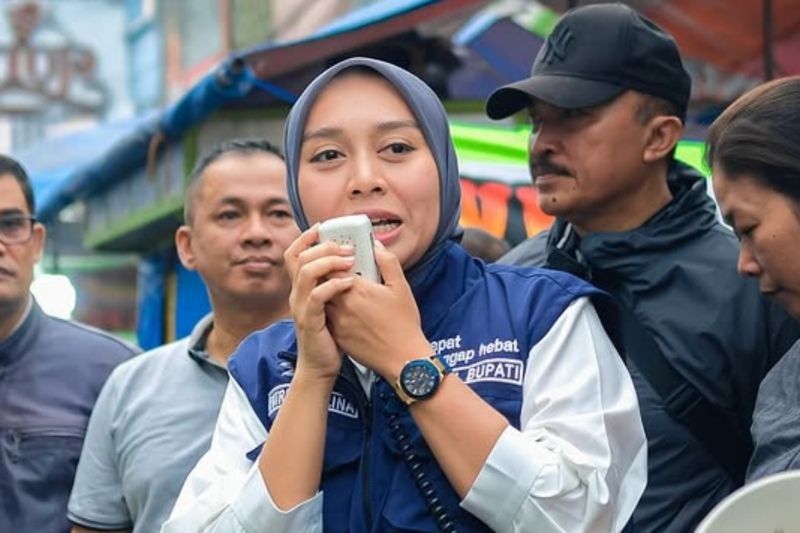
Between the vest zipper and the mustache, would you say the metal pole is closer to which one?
the mustache

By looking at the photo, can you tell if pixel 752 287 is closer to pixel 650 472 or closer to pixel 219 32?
pixel 650 472

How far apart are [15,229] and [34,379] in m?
0.48

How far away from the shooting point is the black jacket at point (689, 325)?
322 cm

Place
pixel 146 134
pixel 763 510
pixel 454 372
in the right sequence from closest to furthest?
pixel 763 510
pixel 454 372
pixel 146 134

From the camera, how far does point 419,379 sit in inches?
98.2

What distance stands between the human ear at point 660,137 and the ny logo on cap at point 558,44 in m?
0.26

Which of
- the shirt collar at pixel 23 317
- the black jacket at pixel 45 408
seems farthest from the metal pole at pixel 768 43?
the shirt collar at pixel 23 317

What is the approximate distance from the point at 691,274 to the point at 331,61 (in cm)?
419

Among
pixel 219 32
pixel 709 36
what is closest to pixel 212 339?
pixel 709 36

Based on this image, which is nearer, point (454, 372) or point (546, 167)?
point (454, 372)

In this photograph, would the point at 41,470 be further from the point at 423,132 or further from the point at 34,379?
the point at 423,132

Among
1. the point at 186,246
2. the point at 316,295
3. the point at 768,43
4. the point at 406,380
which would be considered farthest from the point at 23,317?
the point at 768,43

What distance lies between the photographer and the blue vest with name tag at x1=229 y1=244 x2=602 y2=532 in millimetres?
2574

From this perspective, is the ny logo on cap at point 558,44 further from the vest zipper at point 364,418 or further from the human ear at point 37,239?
the human ear at point 37,239
